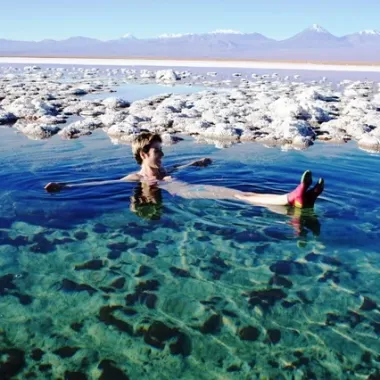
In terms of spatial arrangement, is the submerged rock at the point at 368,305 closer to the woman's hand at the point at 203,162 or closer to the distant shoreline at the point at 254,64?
the woman's hand at the point at 203,162

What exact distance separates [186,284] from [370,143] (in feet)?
29.1

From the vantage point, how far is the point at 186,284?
5492 millimetres

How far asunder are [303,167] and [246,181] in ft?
6.05

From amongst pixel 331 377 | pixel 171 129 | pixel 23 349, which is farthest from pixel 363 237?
pixel 171 129

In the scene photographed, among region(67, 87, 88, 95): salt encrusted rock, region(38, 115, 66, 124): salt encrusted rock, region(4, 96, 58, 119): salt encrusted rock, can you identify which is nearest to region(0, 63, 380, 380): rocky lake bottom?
region(38, 115, 66, 124): salt encrusted rock

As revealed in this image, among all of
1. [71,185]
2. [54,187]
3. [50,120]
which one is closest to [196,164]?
[71,185]

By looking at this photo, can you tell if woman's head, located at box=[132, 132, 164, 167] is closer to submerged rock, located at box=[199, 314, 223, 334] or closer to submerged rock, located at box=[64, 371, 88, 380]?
submerged rock, located at box=[199, 314, 223, 334]

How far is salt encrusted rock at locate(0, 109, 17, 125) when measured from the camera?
1639 cm

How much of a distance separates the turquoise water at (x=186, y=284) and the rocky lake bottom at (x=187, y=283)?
0.05 ft

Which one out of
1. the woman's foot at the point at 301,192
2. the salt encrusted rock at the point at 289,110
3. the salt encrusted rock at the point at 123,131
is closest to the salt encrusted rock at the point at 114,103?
the salt encrusted rock at the point at 123,131

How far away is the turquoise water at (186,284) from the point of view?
4.25 meters

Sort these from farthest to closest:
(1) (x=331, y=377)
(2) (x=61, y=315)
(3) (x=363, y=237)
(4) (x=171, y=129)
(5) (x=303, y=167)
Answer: (4) (x=171, y=129) < (5) (x=303, y=167) < (3) (x=363, y=237) < (2) (x=61, y=315) < (1) (x=331, y=377)

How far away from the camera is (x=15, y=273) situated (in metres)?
5.74

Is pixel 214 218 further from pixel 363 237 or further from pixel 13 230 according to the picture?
pixel 13 230
